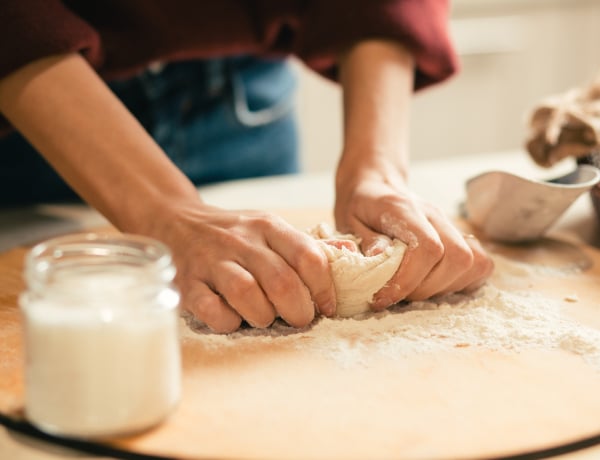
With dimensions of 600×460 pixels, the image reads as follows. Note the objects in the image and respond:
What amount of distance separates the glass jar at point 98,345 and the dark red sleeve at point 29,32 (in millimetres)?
317

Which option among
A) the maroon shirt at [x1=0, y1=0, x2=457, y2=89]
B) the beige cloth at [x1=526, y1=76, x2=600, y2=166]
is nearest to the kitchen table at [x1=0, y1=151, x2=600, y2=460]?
the beige cloth at [x1=526, y1=76, x2=600, y2=166]

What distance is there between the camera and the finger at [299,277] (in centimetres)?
67

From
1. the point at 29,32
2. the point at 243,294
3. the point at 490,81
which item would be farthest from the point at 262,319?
the point at 490,81

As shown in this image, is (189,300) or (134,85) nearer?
(189,300)

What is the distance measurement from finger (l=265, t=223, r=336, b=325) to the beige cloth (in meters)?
0.42

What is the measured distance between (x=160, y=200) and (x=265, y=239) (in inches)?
4.7

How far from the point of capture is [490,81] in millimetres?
2322

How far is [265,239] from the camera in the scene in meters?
0.70

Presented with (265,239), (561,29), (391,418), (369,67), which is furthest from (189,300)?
(561,29)

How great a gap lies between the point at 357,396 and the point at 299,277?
13 cm

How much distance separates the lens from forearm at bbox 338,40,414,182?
90 cm

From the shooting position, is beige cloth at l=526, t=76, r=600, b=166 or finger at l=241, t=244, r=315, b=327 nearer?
finger at l=241, t=244, r=315, b=327

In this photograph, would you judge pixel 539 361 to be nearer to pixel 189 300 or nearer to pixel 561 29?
pixel 189 300

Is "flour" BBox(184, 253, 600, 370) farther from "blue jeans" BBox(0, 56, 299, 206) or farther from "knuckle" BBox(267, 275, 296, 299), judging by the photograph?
"blue jeans" BBox(0, 56, 299, 206)
